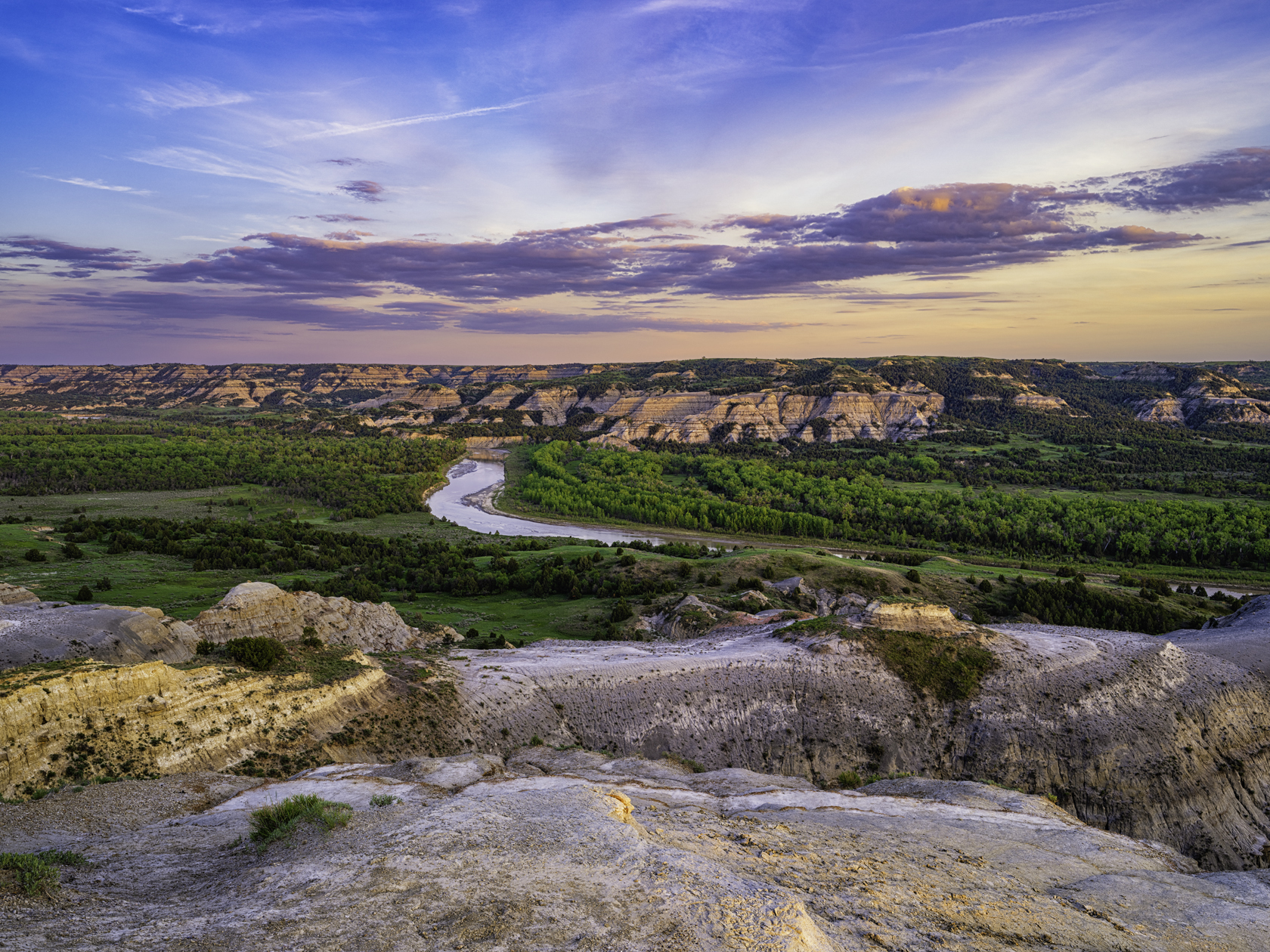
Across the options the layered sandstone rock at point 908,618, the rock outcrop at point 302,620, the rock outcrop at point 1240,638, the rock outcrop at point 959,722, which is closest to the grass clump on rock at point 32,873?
the rock outcrop at point 959,722

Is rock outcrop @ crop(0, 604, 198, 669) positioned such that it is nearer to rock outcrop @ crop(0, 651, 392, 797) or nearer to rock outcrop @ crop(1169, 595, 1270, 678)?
rock outcrop @ crop(0, 651, 392, 797)

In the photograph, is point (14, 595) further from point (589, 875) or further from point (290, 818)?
point (589, 875)

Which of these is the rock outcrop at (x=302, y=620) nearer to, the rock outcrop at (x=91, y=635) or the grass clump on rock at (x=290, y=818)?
the rock outcrop at (x=91, y=635)

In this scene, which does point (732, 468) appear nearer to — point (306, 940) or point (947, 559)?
point (947, 559)

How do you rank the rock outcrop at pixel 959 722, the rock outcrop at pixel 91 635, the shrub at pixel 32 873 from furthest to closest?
the rock outcrop at pixel 959 722, the rock outcrop at pixel 91 635, the shrub at pixel 32 873

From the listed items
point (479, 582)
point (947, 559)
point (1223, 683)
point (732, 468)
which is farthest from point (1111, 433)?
point (479, 582)
